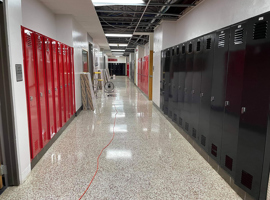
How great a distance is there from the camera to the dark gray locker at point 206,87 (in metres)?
2.96

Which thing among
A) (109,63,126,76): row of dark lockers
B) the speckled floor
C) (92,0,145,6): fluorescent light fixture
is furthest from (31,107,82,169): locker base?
(109,63,126,76): row of dark lockers

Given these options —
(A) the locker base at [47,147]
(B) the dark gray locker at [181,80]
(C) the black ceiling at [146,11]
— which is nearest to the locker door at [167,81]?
(B) the dark gray locker at [181,80]

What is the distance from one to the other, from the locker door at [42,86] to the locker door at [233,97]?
282cm

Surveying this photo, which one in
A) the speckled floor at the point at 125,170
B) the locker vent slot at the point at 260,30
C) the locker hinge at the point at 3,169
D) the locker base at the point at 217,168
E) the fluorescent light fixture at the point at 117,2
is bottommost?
the speckled floor at the point at 125,170

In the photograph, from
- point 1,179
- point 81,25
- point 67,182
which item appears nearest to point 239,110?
point 67,182

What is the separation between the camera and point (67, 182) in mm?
2537

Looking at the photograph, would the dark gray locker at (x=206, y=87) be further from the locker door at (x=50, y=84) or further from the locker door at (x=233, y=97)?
the locker door at (x=50, y=84)

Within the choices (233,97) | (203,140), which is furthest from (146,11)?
(233,97)

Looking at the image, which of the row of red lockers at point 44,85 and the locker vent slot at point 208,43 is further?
the locker vent slot at point 208,43

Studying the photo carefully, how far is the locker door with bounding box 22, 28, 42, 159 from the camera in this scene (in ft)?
8.80

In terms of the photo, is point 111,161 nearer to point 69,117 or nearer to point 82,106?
point 69,117

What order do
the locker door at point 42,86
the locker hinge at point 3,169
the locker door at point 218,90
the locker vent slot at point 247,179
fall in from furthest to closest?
the locker door at point 42,86, the locker door at point 218,90, the locker hinge at point 3,169, the locker vent slot at point 247,179

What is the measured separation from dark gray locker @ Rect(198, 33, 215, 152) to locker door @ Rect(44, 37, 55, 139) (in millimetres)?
2732

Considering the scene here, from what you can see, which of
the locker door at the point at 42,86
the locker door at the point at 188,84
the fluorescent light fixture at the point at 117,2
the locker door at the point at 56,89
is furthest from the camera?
the fluorescent light fixture at the point at 117,2
